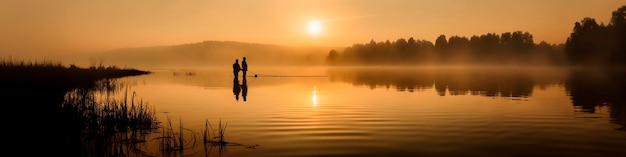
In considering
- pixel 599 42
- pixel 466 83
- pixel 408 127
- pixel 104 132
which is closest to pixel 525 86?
pixel 466 83

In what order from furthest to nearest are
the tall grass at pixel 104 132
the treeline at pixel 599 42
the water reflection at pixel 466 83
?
1. the treeline at pixel 599 42
2. the water reflection at pixel 466 83
3. the tall grass at pixel 104 132

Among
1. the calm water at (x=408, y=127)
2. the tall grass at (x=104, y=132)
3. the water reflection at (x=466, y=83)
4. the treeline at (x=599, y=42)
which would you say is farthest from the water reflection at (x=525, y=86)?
the treeline at (x=599, y=42)

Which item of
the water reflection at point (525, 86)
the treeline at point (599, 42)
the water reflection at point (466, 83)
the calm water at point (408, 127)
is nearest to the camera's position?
the calm water at point (408, 127)

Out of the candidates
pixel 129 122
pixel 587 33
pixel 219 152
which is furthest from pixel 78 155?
pixel 587 33

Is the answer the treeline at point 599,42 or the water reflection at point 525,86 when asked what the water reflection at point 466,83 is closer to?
the water reflection at point 525,86

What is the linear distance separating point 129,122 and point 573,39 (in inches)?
5499

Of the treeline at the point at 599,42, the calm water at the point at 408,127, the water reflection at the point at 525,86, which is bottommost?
the calm water at the point at 408,127

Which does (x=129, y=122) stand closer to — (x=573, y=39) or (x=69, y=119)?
(x=69, y=119)

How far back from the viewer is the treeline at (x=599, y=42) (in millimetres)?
120625

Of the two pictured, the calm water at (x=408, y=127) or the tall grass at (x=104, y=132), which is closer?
the tall grass at (x=104, y=132)

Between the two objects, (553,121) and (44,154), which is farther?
(553,121)

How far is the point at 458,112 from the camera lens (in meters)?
22.4

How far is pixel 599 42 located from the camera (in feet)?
410

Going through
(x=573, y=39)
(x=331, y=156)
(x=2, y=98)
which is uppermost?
(x=573, y=39)
